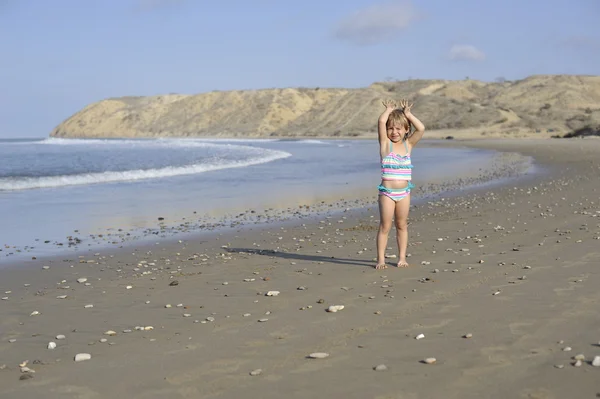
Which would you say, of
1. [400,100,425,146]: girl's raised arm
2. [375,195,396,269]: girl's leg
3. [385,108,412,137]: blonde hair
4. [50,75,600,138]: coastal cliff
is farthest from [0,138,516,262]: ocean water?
[50,75,600,138]: coastal cliff

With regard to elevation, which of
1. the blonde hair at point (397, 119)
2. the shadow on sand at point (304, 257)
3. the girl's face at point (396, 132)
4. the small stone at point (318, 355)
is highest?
the blonde hair at point (397, 119)

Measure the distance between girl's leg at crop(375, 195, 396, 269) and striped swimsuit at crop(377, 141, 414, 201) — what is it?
71 millimetres

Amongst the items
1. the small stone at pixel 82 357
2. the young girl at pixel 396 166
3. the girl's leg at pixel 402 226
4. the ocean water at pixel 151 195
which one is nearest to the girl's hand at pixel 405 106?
the young girl at pixel 396 166

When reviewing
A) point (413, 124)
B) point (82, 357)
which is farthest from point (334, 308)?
point (413, 124)

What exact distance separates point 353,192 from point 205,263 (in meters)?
10.2

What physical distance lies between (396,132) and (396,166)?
38 centimetres

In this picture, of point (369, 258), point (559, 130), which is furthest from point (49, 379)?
point (559, 130)

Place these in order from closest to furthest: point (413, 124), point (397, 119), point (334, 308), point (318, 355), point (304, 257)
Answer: point (318, 355) < point (334, 308) < point (397, 119) < point (413, 124) < point (304, 257)

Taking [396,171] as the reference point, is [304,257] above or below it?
below

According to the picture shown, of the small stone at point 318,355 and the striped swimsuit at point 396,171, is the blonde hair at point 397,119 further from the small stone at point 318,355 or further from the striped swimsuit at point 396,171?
the small stone at point 318,355

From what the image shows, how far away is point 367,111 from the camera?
395 ft

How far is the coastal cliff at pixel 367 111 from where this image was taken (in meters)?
90.9

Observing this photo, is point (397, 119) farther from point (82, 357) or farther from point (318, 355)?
point (82, 357)

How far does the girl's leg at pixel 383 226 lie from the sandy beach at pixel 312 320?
167mm
